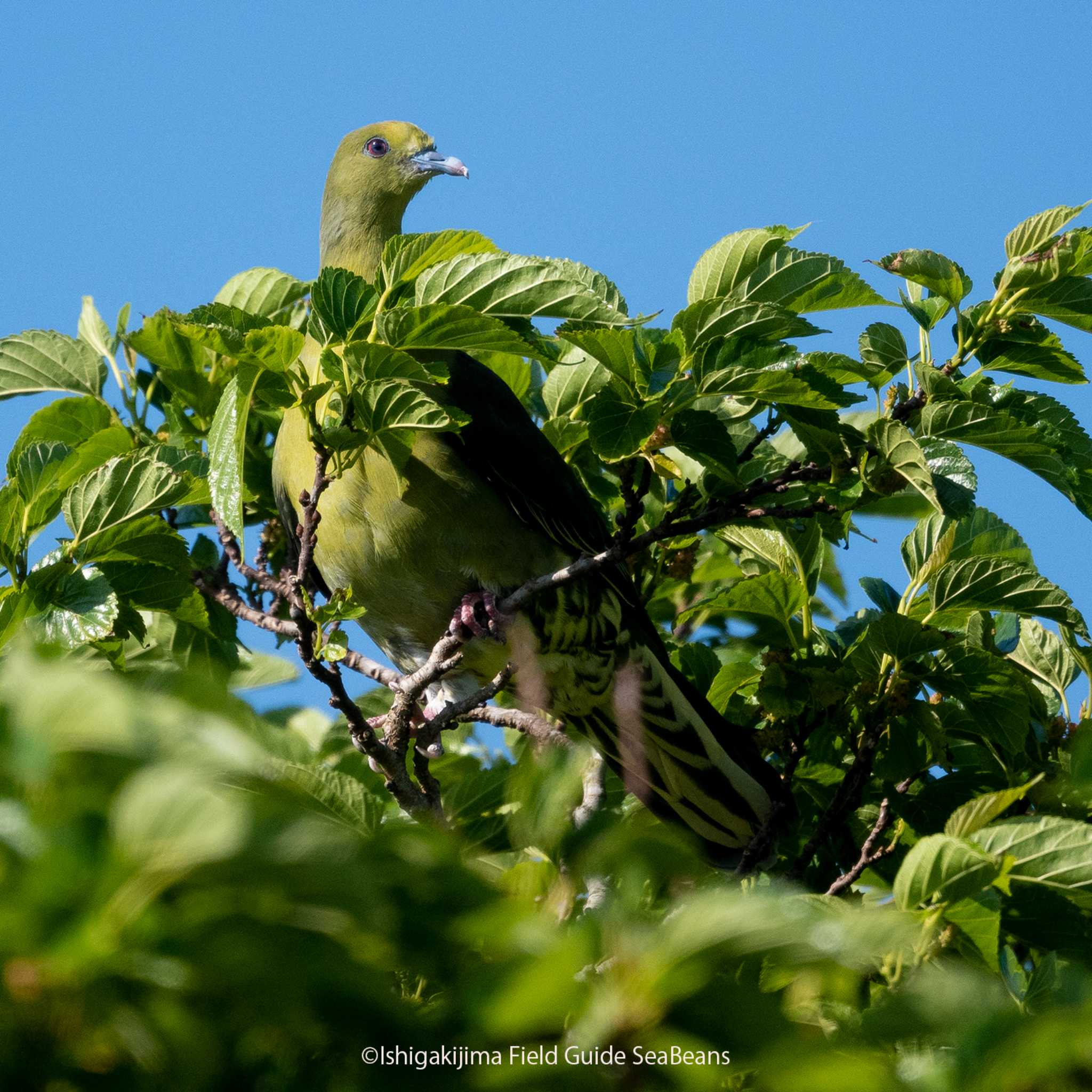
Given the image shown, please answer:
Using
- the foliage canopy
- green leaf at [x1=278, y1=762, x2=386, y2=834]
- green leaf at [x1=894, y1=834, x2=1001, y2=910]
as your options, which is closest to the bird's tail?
the foliage canopy

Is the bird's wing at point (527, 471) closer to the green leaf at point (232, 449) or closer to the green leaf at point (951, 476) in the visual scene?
the green leaf at point (951, 476)

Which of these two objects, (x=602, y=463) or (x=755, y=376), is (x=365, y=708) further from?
(x=755, y=376)

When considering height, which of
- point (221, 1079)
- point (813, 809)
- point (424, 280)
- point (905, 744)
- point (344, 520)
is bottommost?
point (813, 809)

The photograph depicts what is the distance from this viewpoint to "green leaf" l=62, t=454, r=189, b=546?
8.62 ft

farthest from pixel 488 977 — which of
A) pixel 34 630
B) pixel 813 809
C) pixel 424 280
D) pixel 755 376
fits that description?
pixel 813 809

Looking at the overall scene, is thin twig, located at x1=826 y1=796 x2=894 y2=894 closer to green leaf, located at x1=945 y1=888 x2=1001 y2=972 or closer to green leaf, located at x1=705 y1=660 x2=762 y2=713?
green leaf, located at x1=705 y1=660 x2=762 y2=713

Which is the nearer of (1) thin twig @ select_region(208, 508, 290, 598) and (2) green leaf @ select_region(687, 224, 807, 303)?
(2) green leaf @ select_region(687, 224, 807, 303)

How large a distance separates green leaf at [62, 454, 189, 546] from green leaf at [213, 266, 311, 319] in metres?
1.03

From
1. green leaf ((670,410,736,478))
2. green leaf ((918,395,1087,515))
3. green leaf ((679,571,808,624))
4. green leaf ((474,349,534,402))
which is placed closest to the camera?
green leaf ((918,395,1087,515))

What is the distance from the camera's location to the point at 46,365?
3.32m

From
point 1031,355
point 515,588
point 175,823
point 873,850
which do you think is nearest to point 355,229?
point 515,588

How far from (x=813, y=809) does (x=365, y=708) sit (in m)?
1.47

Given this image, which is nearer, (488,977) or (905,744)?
(488,977)

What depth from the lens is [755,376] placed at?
244cm
